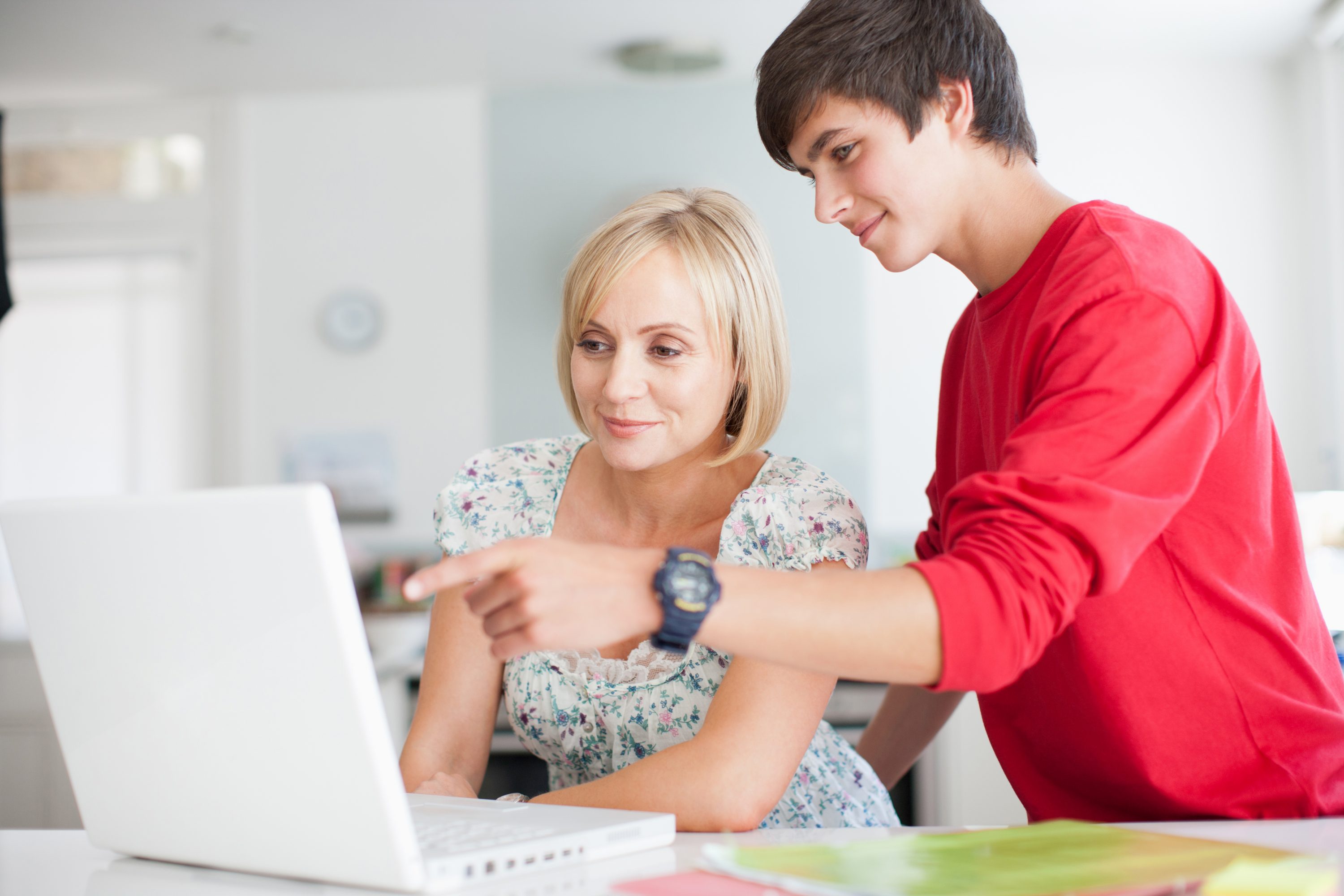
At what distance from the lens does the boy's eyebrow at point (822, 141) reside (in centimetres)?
111

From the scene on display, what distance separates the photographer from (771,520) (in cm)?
125

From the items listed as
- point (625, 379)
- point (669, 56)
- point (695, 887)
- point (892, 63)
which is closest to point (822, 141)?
point (892, 63)

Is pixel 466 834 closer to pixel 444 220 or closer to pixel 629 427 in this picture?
pixel 629 427

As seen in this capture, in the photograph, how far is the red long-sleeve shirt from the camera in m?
0.81

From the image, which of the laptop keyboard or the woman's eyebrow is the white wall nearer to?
the woman's eyebrow

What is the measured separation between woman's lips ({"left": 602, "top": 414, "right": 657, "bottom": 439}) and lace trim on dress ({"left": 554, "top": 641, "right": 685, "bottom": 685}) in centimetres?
25

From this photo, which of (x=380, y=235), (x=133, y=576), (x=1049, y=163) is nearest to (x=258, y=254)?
(x=380, y=235)

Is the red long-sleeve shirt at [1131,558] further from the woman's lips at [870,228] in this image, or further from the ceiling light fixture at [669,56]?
the ceiling light fixture at [669,56]

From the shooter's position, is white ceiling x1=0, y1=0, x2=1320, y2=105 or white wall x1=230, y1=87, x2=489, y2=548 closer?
white ceiling x1=0, y1=0, x2=1320, y2=105

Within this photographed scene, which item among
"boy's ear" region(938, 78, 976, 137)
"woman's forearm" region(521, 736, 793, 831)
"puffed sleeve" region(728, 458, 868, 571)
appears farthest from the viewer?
"puffed sleeve" region(728, 458, 868, 571)

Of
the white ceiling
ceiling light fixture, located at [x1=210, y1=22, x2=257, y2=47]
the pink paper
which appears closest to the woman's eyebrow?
the pink paper

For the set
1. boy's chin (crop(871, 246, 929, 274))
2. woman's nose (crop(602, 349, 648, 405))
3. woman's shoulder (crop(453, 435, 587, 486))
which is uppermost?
boy's chin (crop(871, 246, 929, 274))

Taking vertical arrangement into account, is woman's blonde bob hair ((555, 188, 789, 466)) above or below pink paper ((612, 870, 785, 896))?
above

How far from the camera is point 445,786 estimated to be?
47.6 inches
